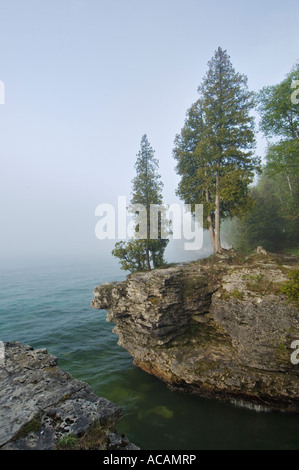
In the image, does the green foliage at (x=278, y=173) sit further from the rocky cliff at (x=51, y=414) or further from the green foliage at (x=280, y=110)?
the rocky cliff at (x=51, y=414)

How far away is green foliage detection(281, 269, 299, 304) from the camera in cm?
1090

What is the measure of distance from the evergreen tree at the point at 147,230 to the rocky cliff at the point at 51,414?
12.5 m

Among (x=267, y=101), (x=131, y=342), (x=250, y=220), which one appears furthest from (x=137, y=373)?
(x=267, y=101)

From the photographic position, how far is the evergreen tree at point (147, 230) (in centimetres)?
1978

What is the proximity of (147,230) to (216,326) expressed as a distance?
10.9 metres

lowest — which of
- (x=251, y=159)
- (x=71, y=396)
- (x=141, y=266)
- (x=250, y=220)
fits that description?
(x=71, y=396)

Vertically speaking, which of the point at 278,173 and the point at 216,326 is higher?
the point at 278,173

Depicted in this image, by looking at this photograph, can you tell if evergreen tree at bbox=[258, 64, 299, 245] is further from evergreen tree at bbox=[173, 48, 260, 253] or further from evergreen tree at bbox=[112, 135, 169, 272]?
evergreen tree at bbox=[112, 135, 169, 272]

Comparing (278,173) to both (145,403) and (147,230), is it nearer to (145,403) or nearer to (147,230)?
(147,230)

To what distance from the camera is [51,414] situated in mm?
5918

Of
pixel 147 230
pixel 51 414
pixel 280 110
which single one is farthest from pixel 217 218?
pixel 51 414
